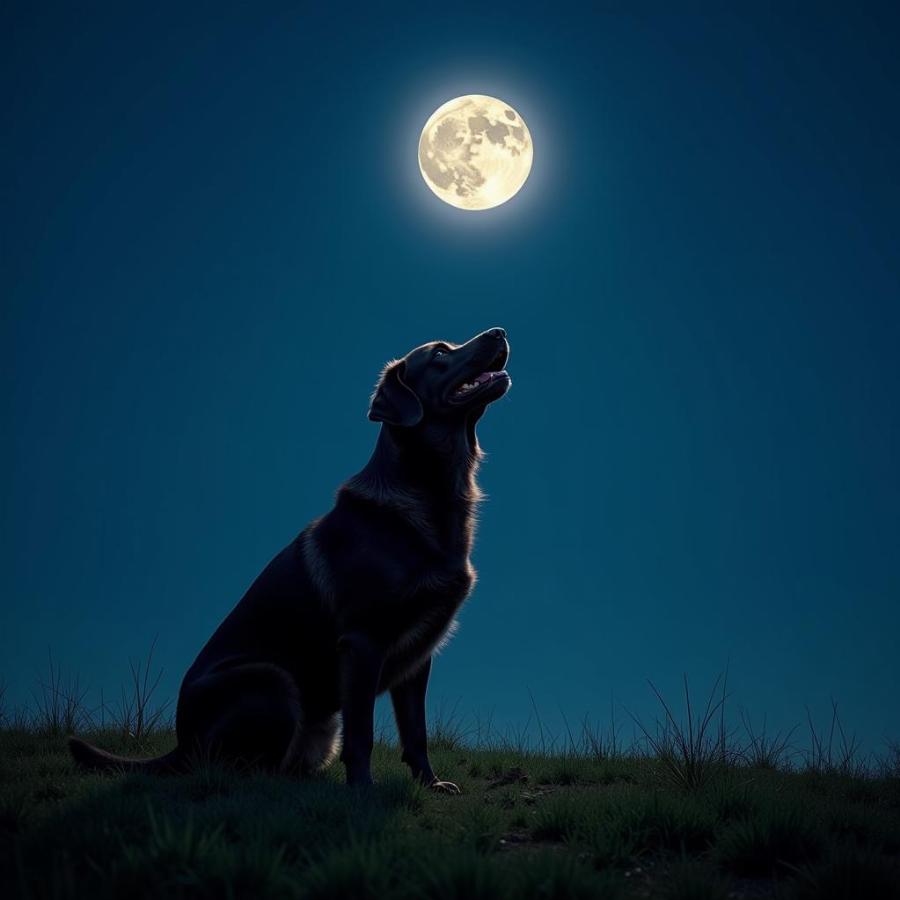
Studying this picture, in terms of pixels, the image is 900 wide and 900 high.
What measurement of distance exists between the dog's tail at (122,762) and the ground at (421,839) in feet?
0.44

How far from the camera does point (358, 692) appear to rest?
14.7 feet

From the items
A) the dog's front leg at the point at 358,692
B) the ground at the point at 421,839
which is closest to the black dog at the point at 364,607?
the dog's front leg at the point at 358,692

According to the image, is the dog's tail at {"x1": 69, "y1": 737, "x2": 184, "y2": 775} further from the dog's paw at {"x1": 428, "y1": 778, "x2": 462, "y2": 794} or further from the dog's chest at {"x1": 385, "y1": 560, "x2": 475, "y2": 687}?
the dog's paw at {"x1": 428, "y1": 778, "x2": 462, "y2": 794}

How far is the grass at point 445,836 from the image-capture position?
238 cm

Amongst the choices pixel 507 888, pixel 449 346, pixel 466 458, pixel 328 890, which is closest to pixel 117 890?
pixel 328 890

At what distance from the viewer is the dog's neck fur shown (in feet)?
16.0

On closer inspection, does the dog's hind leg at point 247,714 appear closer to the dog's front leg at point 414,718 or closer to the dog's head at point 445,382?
the dog's front leg at point 414,718

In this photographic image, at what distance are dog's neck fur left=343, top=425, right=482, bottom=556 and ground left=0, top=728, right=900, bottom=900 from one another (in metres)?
1.57

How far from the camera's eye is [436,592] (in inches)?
187

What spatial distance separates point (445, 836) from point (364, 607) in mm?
1530

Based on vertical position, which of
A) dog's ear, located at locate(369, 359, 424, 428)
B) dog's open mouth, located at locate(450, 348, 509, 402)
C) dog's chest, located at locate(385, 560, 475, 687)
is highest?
dog's open mouth, located at locate(450, 348, 509, 402)

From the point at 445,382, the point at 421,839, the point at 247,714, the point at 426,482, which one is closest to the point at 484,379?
the point at 445,382

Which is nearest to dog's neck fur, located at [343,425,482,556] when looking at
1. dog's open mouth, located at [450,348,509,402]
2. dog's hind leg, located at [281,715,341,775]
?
dog's open mouth, located at [450,348,509,402]

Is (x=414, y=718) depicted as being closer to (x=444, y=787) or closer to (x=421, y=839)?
(x=444, y=787)
